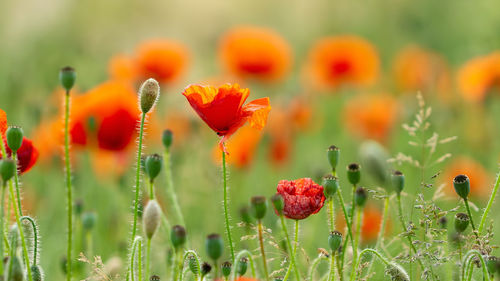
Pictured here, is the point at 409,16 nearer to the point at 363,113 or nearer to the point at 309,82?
the point at 309,82

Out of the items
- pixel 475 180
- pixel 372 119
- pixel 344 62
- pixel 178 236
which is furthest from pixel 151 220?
pixel 344 62

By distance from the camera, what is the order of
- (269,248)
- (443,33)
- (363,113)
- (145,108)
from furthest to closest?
(443,33) → (363,113) → (269,248) → (145,108)

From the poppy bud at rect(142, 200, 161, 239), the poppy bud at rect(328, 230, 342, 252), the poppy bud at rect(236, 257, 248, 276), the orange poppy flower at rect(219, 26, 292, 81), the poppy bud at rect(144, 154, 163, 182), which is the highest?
the orange poppy flower at rect(219, 26, 292, 81)

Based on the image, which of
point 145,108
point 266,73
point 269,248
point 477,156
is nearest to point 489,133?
point 477,156

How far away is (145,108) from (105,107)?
1.20m

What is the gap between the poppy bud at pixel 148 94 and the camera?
127cm

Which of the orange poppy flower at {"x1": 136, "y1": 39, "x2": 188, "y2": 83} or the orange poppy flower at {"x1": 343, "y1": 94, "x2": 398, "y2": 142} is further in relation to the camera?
the orange poppy flower at {"x1": 343, "y1": 94, "x2": 398, "y2": 142}

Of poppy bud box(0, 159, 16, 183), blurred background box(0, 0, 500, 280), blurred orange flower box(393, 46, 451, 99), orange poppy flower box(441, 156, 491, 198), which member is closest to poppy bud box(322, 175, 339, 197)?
blurred background box(0, 0, 500, 280)

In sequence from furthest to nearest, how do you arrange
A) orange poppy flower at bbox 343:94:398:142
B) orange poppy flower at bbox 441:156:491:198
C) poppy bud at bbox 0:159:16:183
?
orange poppy flower at bbox 343:94:398:142 → orange poppy flower at bbox 441:156:491:198 → poppy bud at bbox 0:159:16:183

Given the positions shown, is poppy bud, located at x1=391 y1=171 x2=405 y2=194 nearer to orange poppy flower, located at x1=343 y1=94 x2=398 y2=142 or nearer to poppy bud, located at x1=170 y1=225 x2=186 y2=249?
poppy bud, located at x1=170 y1=225 x2=186 y2=249

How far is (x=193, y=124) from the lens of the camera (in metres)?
3.24

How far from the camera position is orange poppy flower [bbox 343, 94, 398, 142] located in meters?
4.13

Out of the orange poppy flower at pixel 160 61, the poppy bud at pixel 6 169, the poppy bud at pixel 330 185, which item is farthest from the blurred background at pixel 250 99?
the poppy bud at pixel 6 169

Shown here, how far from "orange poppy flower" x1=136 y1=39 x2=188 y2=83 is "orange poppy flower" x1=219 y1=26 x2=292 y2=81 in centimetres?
33
